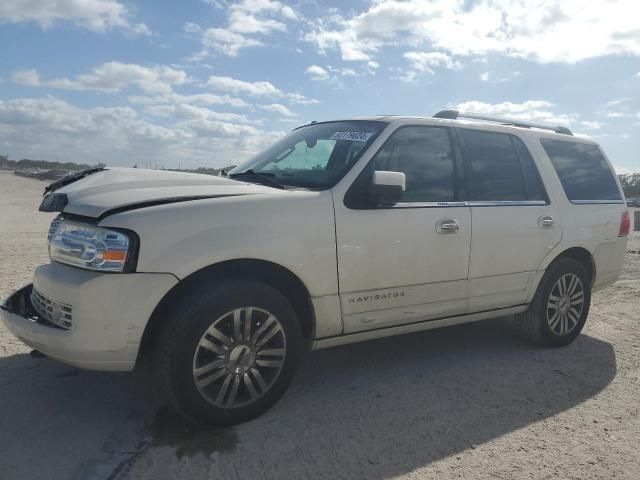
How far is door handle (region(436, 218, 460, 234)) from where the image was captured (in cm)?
390

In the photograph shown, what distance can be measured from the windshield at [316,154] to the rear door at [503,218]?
94 cm

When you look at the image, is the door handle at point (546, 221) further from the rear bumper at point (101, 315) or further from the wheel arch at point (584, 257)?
the rear bumper at point (101, 315)

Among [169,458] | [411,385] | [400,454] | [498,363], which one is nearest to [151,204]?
[169,458]

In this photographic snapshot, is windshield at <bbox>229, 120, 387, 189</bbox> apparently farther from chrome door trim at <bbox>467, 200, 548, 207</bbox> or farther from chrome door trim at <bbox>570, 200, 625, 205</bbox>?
chrome door trim at <bbox>570, 200, 625, 205</bbox>

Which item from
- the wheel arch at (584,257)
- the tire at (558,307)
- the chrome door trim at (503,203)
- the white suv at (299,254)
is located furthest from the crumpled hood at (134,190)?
the wheel arch at (584,257)

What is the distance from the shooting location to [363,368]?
4238mm

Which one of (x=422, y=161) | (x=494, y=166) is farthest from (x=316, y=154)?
(x=494, y=166)

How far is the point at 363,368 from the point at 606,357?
7.52 feet

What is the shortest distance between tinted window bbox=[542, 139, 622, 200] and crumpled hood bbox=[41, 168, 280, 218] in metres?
3.05

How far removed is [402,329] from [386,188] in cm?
110

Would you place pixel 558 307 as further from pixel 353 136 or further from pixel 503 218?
pixel 353 136

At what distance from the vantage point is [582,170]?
5242mm

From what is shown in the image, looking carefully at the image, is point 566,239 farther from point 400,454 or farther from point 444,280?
point 400,454

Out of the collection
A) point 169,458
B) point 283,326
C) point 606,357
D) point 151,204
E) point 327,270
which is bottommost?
point 606,357
